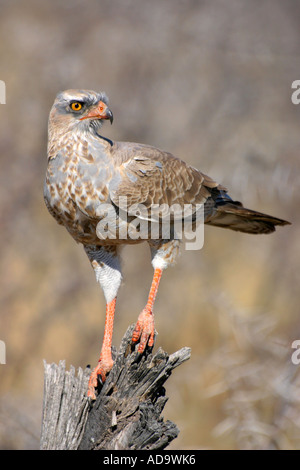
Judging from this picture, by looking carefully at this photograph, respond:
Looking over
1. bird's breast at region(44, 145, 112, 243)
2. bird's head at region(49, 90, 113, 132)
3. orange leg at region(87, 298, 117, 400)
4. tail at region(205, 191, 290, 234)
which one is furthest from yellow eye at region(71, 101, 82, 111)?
orange leg at region(87, 298, 117, 400)

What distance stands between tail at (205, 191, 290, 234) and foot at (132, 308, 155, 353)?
128 centimetres

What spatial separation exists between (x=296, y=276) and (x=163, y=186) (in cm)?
417

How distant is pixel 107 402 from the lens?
12.8 ft

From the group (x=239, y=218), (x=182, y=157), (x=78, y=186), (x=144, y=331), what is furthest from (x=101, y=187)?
(x=182, y=157)

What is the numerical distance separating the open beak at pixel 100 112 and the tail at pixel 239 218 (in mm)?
1364

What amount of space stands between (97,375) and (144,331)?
0.46 meters

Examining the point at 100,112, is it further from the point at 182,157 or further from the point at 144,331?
the point at 182,157

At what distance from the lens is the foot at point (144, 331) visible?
4.12 metres

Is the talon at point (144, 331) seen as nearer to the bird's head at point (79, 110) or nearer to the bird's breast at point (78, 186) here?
the bird's breast at point (78, 186)

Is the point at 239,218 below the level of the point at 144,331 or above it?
above

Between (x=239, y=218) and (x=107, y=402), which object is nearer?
(x=107, y=402)

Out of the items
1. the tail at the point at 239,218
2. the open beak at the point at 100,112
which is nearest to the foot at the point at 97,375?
the tail at the point at 239,218

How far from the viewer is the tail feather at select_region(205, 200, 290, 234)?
5.08 m
